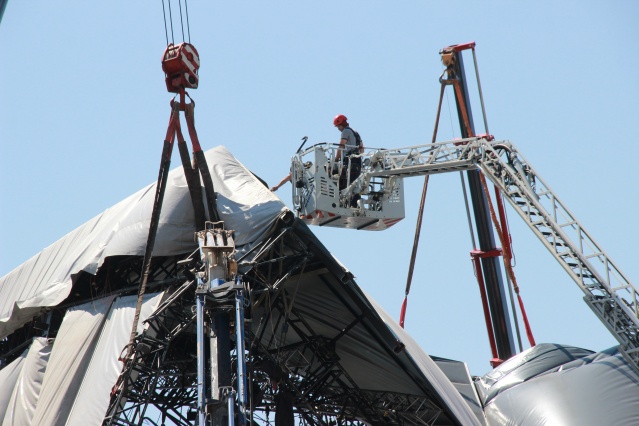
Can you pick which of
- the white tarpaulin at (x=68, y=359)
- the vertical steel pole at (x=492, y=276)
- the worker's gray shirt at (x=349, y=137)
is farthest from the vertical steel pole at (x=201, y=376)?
the vertical steel pole at (x=492, y=276)

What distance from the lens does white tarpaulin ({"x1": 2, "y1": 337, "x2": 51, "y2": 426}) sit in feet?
80.7

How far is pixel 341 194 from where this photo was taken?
91.8 ft

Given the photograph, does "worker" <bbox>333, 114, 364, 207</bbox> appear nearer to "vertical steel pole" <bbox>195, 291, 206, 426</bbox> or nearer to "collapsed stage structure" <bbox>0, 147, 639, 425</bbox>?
"collapsed stage structure" <bbox>0, 147, 639, 425</bbox>

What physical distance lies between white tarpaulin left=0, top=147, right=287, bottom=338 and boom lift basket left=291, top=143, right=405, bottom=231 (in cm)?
245

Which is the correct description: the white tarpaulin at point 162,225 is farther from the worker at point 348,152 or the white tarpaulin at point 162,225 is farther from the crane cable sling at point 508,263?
the crane cable sling at point 508,263

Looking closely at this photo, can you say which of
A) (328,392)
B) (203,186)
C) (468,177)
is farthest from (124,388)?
(468,177)

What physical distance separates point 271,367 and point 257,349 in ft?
1.72

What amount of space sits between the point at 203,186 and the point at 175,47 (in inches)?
118

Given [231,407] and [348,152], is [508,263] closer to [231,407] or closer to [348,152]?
[348,152]

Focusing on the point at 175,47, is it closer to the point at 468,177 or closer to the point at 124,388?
the point at 124,388

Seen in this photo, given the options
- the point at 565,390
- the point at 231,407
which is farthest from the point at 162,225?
the point at 565,390

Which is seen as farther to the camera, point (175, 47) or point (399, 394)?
point (399, 394)

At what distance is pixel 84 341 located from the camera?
2384 cm

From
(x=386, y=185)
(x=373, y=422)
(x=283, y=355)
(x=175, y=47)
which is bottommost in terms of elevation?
(x=373, y=422)
